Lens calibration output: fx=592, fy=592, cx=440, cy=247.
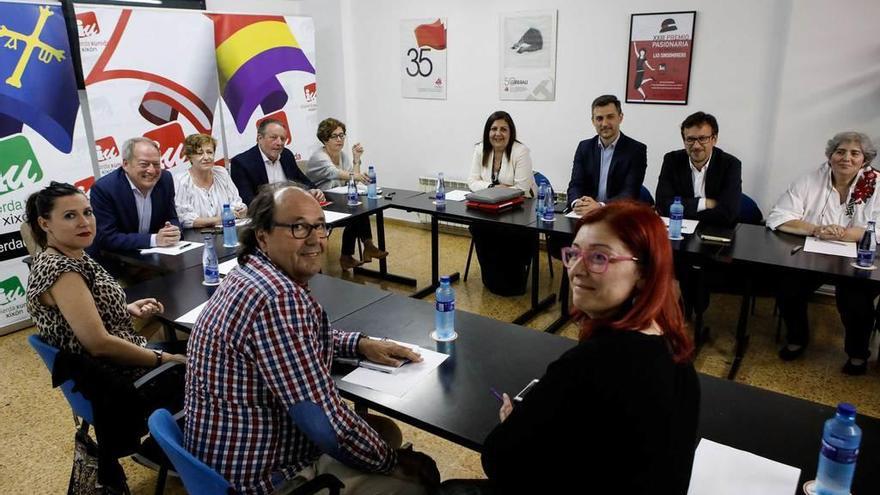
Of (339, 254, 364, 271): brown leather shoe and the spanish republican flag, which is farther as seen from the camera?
the spanish republican flag

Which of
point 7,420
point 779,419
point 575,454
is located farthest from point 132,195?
point 779,419

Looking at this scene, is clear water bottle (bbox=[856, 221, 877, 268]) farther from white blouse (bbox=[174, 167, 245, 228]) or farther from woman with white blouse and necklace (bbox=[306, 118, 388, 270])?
white blouse (bbox=[174, 167, 245, 228])

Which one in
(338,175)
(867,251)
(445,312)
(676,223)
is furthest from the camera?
(338,175)

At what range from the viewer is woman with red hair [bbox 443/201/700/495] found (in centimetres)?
109

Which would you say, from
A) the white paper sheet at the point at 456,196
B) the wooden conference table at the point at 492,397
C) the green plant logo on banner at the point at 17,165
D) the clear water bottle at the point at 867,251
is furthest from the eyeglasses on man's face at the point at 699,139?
the green plant logo on banner at the point at 17,165

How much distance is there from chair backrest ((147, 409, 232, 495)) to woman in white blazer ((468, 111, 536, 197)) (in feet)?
10.7

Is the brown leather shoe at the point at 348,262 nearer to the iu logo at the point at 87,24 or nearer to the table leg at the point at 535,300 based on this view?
the table leg at the point at 535,300

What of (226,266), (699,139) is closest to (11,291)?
(226,266)

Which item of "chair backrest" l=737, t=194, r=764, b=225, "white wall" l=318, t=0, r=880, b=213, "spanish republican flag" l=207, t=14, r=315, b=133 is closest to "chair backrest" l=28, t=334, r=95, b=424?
"spanish republican flag" l=207, t=14, r=315, b=133

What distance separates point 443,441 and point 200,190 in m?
2.28

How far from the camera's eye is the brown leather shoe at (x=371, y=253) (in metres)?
4.69

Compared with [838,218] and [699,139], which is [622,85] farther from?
[838,218]

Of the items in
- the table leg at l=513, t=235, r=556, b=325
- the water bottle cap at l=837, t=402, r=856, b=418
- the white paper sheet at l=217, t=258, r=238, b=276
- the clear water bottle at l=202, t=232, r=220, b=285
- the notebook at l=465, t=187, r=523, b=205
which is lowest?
the table leg at l=513, t=235, r=556, b=325

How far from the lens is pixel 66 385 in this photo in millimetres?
2070
